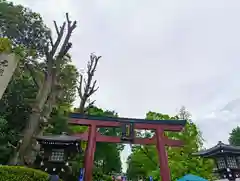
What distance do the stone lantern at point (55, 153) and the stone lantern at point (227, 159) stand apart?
790cm

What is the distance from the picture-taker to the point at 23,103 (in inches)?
677

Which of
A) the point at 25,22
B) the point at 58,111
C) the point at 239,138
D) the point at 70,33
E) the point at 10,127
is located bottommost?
the point at 10,127

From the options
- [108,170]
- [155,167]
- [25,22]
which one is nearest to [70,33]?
[25,22]

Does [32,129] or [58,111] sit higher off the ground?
[58,111]

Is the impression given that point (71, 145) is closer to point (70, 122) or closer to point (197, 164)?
point (70, 122)

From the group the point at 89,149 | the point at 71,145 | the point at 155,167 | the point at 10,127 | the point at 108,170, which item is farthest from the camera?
the point at 108,170

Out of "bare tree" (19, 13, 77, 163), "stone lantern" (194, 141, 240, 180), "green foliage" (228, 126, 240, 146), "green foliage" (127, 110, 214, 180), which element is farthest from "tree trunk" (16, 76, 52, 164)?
"green foliage" (228, 126, 240, 146)

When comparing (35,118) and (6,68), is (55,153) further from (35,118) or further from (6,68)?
(6,68)

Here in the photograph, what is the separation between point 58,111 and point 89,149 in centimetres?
407

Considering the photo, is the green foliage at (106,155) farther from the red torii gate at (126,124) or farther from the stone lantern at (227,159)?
the stone lantern at (227,159)

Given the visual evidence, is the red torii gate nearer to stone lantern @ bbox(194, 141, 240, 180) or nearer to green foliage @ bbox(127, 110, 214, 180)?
green foliage @ bbox(127, 110, 214, 180)

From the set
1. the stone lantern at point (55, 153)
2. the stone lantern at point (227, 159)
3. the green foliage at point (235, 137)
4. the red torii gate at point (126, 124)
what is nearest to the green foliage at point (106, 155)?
the red torii gate at point (126, 124)

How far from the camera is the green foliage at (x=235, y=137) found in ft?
136

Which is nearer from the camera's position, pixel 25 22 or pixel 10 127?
pixel 10 127
